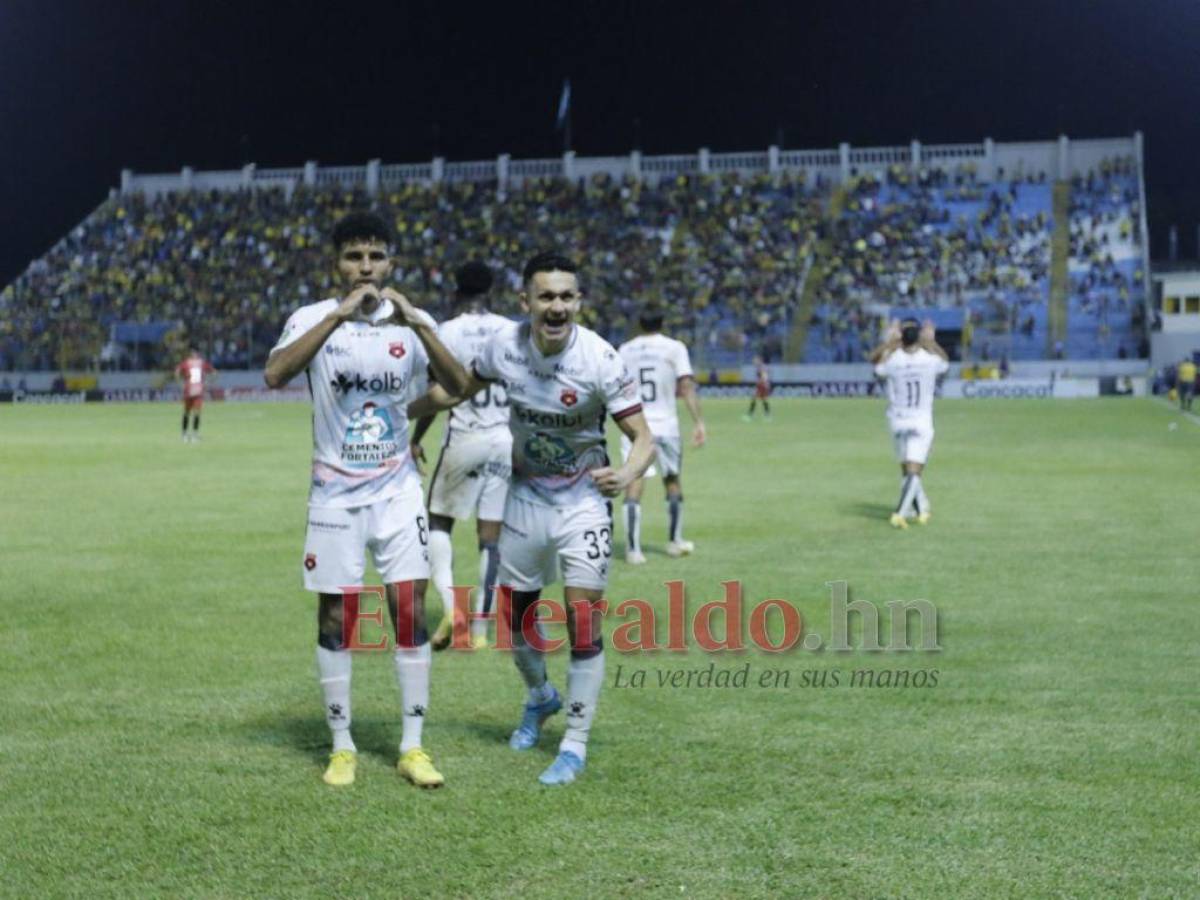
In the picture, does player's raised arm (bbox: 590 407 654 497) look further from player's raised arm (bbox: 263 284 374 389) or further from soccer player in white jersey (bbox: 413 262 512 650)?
soccer player in white jersey (bbox: 413 262 512 650)

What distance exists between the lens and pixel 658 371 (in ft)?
45.7

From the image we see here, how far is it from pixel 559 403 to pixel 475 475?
3332 mm

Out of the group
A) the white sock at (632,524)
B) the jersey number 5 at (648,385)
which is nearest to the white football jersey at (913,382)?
the jersey number 5 at (648,385)

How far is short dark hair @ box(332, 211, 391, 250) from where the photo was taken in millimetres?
6441

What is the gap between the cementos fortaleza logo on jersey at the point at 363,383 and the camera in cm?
655

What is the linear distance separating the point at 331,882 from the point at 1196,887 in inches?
123


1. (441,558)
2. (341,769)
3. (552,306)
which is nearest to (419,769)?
(341,769)

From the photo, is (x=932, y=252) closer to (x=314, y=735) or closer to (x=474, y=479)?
Result: (x=474, y=479)

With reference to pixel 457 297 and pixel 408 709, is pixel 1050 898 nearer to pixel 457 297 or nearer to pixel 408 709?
pixel 408 709

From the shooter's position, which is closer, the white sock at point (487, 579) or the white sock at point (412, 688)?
the white sock at point (412, 688)

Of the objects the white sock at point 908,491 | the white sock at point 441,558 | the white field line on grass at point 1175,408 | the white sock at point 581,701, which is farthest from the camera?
the white field line on grass at point 1175,408

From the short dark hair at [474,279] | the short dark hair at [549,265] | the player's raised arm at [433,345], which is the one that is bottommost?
the player's raised arm at [433,345]

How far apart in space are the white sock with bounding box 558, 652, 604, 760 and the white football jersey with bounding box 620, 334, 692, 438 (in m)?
7.17

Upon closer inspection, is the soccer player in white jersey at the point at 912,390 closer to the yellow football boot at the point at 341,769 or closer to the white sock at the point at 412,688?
the white sock at the point at 412,688
